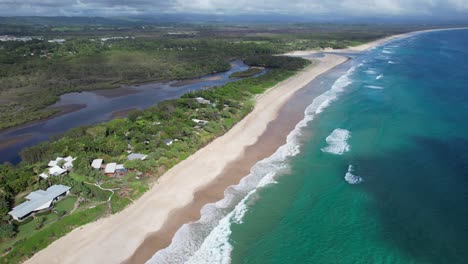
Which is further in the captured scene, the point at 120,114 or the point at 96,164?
the point at 120,114

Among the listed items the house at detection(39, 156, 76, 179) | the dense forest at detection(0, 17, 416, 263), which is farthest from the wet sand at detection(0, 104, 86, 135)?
the house at detection(39, 156, 76, 179)

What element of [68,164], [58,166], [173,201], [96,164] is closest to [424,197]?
[173,201]

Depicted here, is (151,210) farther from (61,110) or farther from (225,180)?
(61,110)

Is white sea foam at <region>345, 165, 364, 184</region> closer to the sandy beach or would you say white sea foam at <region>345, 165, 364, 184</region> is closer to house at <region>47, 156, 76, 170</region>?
the sandy beach

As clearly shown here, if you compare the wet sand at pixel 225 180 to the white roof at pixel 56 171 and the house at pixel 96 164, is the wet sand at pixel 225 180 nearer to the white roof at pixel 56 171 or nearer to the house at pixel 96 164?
the house at pixel 96 164

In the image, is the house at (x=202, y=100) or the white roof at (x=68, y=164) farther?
the house at (x=202, y=100)

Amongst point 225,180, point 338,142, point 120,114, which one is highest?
point 338,142

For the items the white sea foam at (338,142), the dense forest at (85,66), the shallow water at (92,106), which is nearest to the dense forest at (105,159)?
the shallow water at (92,106)
